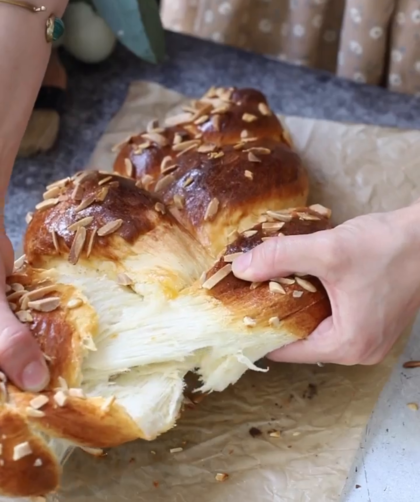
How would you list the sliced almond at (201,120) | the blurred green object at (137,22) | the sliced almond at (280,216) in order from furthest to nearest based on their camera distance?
1. the blurred green object at (137,22)
2. the sliced almond at (201,120)
3. the sliced almond at (280,216)

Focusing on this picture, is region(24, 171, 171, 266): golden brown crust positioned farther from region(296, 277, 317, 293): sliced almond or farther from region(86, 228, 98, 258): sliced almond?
→ region(296, 277, 317, 293): sliced almond

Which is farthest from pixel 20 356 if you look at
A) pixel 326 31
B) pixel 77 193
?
pixel 326 31

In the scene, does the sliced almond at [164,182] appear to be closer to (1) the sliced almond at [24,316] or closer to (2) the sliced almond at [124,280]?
(2) the sliced almond at [124,280]

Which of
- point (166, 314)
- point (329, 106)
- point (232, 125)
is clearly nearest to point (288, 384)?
point (166, 314)

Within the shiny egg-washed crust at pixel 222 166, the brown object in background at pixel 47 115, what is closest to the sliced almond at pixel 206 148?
the shiny egg-washed crust at pixel 222 166

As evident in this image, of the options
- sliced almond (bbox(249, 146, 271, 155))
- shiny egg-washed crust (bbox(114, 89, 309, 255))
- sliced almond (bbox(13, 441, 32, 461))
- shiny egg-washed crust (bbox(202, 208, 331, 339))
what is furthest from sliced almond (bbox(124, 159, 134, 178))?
sliced almond (bbox(13, 441, 32, 461))

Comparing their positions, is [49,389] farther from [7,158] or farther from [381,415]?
[381,415]
